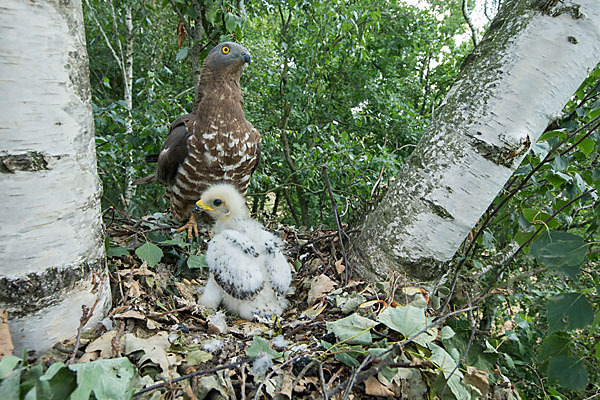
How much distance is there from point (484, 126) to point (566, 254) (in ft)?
2.38

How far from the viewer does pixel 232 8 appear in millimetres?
2980

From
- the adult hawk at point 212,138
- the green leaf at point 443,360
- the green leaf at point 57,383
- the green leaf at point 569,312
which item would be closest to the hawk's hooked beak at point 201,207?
the adult hawk at point 212,138

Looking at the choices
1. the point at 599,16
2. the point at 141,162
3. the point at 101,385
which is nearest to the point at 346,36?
the point at 141,162

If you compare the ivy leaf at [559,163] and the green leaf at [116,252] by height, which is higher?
the ivy leaf at [559,163]

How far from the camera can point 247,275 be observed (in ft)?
6.88

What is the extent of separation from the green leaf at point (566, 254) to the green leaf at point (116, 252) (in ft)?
6.20

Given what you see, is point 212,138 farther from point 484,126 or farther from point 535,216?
point 535,216

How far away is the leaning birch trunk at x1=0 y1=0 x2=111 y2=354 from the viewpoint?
111 cm

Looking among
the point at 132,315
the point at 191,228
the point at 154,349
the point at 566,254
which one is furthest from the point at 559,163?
the point at 191,228

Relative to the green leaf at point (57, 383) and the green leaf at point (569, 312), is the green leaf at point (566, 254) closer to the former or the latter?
the green leaf at point (569, 312)

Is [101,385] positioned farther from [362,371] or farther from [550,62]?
[550,62]

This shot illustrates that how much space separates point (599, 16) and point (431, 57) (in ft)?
26.6

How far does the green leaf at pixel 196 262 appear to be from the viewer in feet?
7.78

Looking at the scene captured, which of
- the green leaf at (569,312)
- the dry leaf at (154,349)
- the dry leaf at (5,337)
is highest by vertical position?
the green leaf at (569,312)
